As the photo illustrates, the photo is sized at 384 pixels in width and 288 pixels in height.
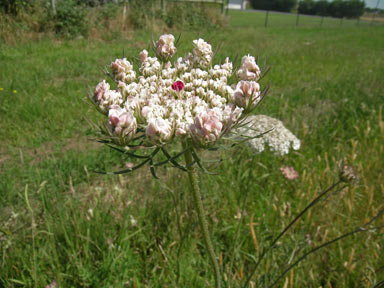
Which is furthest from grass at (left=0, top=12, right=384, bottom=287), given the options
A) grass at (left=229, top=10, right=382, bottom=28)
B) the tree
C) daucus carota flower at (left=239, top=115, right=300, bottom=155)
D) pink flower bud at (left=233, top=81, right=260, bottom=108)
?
the tree

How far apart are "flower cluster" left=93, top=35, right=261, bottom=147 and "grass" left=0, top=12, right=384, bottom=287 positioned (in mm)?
233

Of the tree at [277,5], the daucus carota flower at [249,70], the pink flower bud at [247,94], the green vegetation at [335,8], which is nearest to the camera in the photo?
the pink flower bud at [247,94]

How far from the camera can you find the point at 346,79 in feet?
21.6

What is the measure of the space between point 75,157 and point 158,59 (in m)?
2.23

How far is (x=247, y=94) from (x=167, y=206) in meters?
1.48

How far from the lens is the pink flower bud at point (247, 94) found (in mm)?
1224

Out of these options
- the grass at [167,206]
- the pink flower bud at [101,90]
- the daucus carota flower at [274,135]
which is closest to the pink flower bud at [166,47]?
the grass at [167,206]

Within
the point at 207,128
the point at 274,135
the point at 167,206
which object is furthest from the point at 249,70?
the point at 167,206

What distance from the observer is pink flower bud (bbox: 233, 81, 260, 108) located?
1.22 meters

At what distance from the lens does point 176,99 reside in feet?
4.70

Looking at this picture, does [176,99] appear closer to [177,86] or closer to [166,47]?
[177,86]

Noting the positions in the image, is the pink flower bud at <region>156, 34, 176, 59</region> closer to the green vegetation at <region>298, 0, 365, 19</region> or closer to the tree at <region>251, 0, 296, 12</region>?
the green vegetation at <region>298, 0, 365, 19</region>

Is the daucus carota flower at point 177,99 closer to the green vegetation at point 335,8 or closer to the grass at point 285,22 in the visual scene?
the grass at point 285,22

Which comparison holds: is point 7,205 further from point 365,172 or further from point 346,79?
point 346,79
